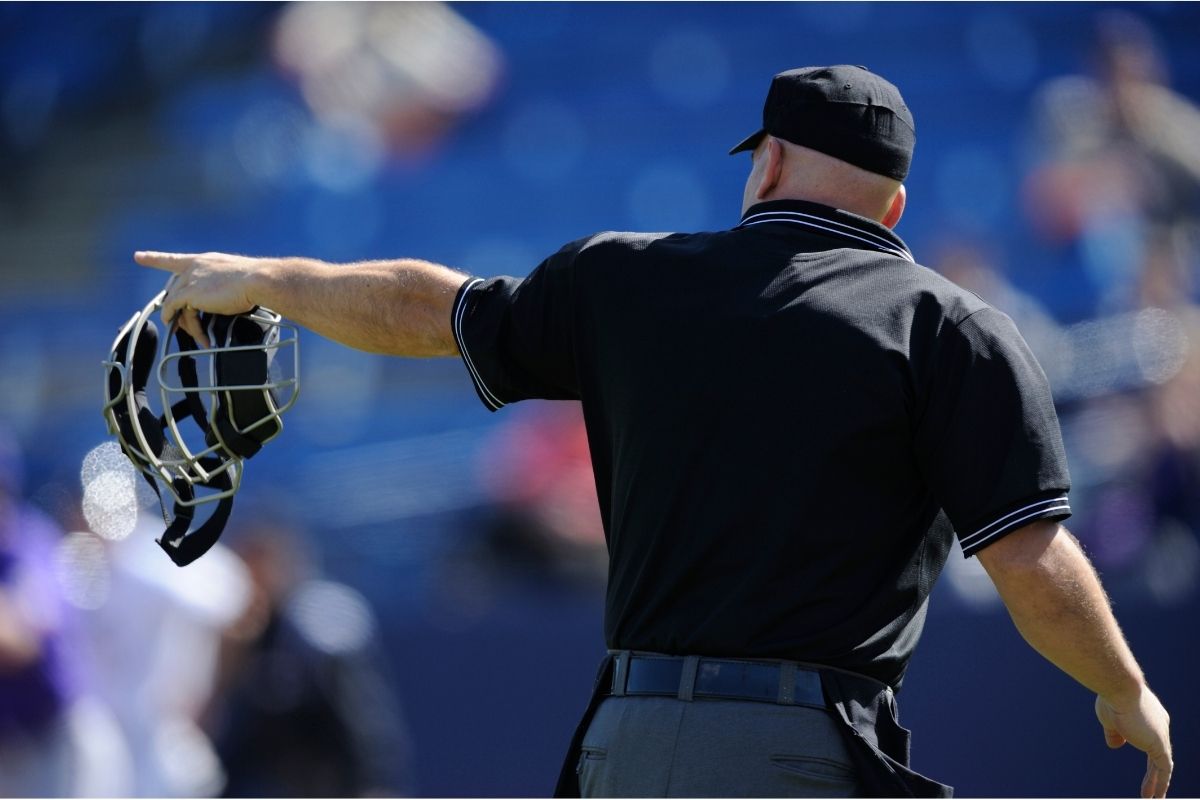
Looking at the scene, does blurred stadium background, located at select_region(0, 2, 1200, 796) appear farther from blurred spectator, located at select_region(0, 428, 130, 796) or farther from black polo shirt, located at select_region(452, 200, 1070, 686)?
black polo shirt, located at select_region(452, 200, 1070, 686)

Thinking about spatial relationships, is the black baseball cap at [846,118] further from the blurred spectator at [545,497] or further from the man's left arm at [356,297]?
the blurred spectator at [545,497]

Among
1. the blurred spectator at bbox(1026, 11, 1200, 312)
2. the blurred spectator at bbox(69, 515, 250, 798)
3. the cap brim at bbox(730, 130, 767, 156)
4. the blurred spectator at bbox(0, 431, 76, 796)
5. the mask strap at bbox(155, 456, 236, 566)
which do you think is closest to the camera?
the cap brim at bbox(730, 130, 767, 156)

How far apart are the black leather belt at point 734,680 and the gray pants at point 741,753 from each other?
11 mm

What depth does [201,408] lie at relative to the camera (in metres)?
2.64

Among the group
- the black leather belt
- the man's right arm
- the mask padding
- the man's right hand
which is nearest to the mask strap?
the mask padding

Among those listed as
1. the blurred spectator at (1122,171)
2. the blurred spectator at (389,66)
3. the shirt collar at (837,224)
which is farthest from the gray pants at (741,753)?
the blurred spectator at (389,66)

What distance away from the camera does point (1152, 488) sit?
5.82 m

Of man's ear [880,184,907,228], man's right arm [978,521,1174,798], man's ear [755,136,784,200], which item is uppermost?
man's ear [755,136,784,200]

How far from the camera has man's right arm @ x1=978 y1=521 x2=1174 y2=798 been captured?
201cm

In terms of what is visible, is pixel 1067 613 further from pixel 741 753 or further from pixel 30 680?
pixel 30 680

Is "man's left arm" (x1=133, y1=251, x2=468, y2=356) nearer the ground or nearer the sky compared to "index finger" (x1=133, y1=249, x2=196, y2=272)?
nearer the ground

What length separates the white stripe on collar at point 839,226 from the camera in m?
2.21

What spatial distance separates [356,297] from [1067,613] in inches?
49.0

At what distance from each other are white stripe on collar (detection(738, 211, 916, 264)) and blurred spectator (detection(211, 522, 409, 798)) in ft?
12.1
